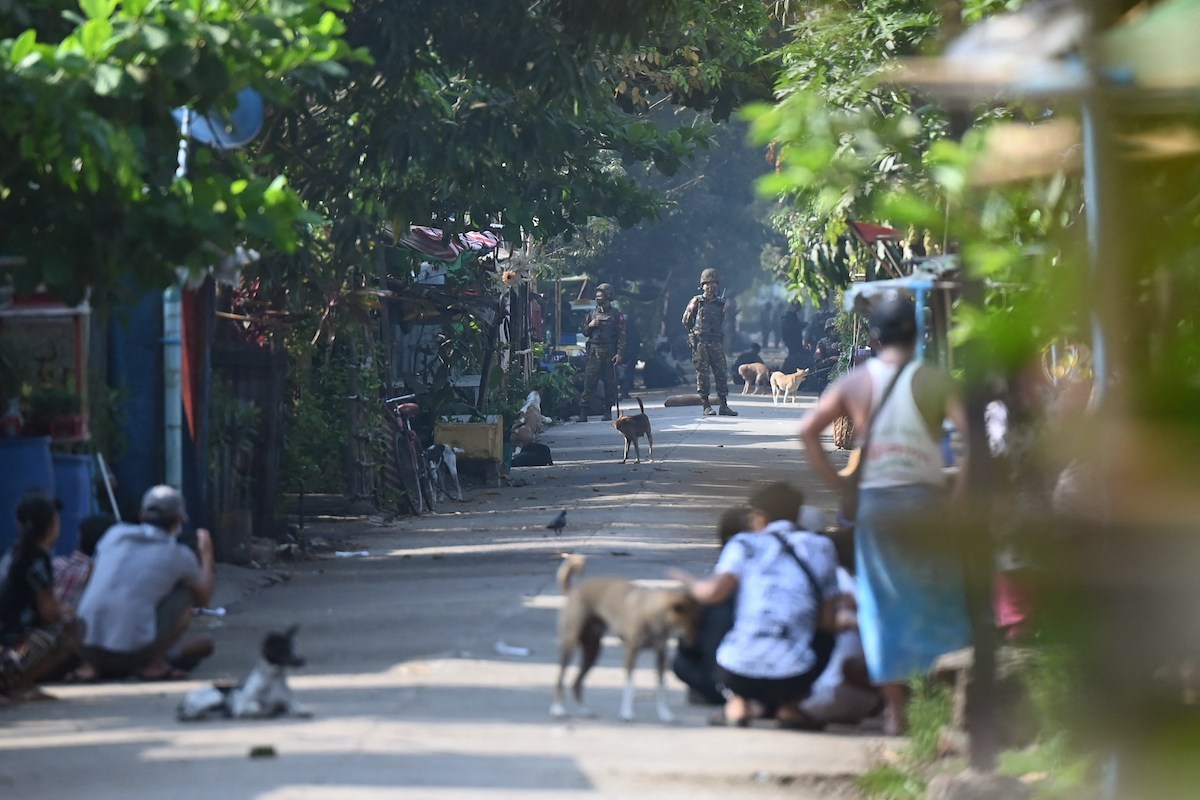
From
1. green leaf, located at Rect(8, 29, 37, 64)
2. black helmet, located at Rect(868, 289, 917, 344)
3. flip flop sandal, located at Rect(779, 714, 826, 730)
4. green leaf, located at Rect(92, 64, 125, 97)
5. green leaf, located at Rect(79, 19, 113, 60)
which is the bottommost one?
flip flop sandal, located at Rect(779, 714, 826, 730)

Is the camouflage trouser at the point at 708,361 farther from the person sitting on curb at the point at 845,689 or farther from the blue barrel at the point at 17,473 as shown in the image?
the person sitting on curb at the point at 845,689

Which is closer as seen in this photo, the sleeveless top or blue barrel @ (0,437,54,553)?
the sleeveless top

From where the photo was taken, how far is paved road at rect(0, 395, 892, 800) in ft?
22.8

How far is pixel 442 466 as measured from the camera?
19.3m

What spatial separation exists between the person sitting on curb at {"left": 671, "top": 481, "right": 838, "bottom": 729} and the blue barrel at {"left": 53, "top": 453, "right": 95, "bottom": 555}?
417 cm

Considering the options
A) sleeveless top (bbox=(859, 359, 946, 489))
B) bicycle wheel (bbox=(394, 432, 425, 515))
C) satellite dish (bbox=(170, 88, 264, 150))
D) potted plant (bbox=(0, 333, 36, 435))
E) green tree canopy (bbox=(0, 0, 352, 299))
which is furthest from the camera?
bicycle wheel (bbox=(394, 432, 425, 515))

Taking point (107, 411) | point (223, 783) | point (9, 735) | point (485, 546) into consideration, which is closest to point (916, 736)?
point (223, 783)

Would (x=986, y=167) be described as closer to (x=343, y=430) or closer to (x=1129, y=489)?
(x=1129, y=489)

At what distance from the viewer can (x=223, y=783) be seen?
6.88 meters

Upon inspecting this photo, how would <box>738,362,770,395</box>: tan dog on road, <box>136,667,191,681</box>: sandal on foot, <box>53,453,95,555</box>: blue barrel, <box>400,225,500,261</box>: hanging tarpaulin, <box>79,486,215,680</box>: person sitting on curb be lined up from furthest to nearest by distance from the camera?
1. <box>738,362,770,395</box>: tan dog on road
2. <box>400,225,500,261</box>: hanging tarpaulin
3. <box>53,453,95,555</box>: blue barrel
4. <box>136,667,191,681</box>: sandal on foot
5. <box>79,486,215,680</box>: person sitting on curb

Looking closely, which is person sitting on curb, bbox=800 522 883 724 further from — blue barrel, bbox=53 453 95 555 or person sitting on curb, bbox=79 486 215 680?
blue barrel, bbox=53 453 95 555

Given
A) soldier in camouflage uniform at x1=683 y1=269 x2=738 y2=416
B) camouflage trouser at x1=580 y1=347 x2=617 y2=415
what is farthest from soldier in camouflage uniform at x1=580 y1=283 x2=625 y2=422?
soldier in camouflage uniform at x1=683 y1=269 x2=738 y2=416

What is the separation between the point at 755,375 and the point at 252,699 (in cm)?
3369

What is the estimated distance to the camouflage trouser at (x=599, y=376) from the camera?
103 ft
